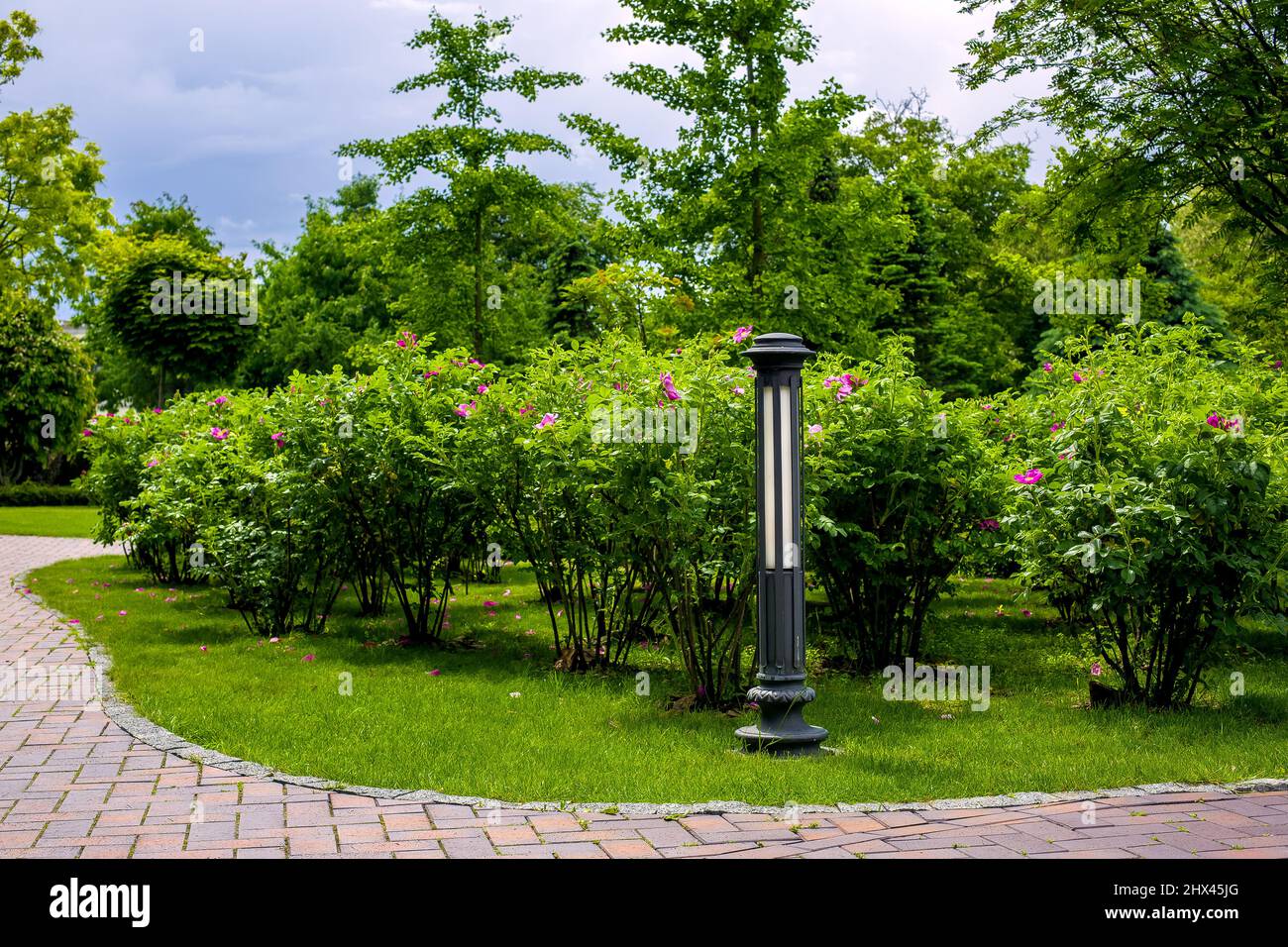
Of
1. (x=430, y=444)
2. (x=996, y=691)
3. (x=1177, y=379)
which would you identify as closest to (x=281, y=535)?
(x=430, y=444)

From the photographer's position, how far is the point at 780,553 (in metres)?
6.33

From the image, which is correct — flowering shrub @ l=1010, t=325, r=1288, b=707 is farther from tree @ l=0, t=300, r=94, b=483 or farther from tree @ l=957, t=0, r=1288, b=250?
tree @ l=0, t=300, r=94, b=483

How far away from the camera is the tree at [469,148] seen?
21016mm

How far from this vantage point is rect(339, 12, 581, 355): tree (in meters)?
21.0

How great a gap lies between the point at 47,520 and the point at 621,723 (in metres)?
25.6

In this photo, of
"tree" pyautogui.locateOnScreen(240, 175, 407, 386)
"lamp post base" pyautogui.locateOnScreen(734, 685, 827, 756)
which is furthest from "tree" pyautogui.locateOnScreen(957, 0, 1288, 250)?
"tree" pyautogui.locateOnScreen(240, 175, 407, 386)

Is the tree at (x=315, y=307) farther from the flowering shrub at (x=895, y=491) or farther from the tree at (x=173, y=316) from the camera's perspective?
the flowering shrub at (x=895, y=491)

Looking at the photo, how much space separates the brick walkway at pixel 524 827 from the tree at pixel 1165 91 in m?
9.38

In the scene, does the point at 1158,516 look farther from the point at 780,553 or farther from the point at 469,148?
the point at 469,148

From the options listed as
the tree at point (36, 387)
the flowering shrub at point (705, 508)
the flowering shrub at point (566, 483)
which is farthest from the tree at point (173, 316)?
the flowering shrub at point (705, 508)

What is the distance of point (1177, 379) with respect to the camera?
8602mm

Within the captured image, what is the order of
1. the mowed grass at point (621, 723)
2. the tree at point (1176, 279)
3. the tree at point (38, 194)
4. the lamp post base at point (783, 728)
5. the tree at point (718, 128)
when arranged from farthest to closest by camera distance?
the tree at point (38, 194) < the tree at point (1176, 279) < the tree at point (718, 128) < the lamp post base at point (783, 728) < the mowed grass at point (621, 723)

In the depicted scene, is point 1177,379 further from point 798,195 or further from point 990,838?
point 798,195

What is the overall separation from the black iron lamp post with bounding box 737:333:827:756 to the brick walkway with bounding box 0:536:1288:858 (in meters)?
1.31
